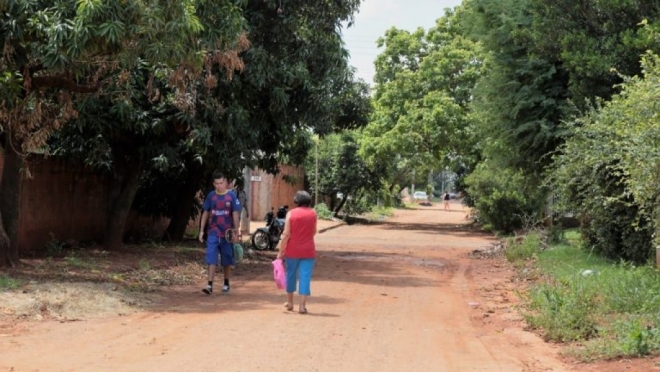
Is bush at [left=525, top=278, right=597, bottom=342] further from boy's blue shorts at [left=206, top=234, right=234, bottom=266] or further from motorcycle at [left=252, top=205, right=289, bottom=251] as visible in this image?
motorcycle at [left=252, top=205, right=289, bottom=251]

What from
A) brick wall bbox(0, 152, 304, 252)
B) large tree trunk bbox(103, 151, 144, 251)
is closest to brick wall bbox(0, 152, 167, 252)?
brick wall bbox(0, 152, 304, 252)

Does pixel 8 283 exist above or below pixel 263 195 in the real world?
below

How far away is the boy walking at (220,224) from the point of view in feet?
39.0

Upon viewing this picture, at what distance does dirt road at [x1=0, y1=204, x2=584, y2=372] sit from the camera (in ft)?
24.2

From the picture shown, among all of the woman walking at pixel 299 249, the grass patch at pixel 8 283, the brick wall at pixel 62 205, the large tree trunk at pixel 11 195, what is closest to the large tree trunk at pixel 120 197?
the brick wall at pixel 62 205

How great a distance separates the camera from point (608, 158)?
523 inches

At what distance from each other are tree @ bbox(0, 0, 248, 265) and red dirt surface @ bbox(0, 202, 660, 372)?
3.37m

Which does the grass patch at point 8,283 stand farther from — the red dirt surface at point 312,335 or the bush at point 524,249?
the bush at point 524,249

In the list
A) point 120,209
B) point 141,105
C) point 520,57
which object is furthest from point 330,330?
point 520,57

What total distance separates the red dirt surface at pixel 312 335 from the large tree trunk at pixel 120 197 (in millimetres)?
3991

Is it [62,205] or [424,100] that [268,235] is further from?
[424,100]

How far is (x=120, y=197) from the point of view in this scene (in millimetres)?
17234

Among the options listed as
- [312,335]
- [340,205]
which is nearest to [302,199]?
[312,335]

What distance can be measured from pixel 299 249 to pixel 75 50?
3.84 metres
